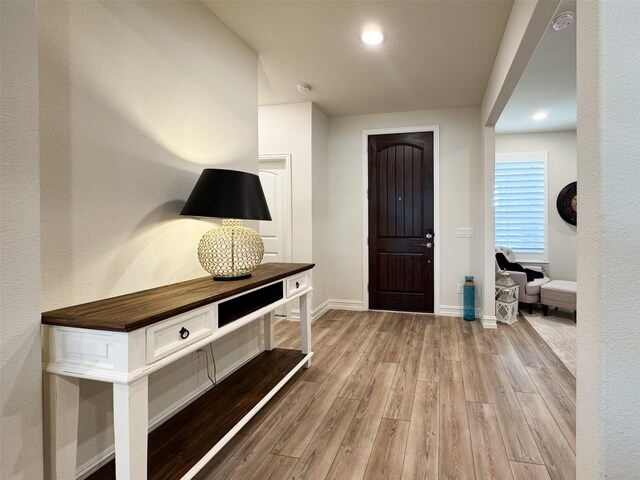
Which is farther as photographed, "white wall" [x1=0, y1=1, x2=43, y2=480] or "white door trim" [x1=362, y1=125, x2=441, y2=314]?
"white door trim" [x1=362, y1=125, x2=441, y2=314]

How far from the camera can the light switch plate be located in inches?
178

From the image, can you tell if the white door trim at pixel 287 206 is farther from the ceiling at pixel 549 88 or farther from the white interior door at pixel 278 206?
the ceiling at pixel 549 88

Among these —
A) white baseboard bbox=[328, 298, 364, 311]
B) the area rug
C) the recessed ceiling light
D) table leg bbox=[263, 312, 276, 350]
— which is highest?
the recessed ceiling light

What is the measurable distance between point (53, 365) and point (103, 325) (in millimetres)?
294

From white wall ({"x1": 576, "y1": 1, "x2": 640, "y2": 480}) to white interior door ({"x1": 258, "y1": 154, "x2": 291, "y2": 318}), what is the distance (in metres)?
3.59

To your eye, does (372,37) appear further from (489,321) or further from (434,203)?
(489,321)

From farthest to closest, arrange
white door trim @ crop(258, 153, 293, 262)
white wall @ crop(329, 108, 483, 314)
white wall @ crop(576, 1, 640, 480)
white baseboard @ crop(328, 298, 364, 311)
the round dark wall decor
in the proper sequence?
1. the round dark wall decor
2. white baseboard @ crop(328, 298, 364, 311)
3. white wall @ crop(329, 108, 483, 314)
4. white door trim @ crop(258, 153, 293, 262)
5. white wall @ crop(576, 1, 640, 480)

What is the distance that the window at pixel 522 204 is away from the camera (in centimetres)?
559

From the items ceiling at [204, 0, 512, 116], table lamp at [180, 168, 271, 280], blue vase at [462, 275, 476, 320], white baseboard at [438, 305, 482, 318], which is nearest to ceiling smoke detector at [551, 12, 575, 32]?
ceiling at [204, 0, 512, 116]

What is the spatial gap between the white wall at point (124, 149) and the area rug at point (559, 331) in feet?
9.21

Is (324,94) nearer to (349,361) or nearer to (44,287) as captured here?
(349,361)

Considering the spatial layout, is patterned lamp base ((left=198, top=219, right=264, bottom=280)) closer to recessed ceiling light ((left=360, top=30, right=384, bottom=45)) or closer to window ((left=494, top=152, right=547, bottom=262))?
recessed ceiling light ((left=360, top=30, right=384, bottom=45))

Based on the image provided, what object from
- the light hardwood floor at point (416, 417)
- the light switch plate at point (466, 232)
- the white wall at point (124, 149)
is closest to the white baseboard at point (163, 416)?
the white wall at point (124, 149)

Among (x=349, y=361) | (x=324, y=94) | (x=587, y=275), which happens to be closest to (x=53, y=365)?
(x=587, y=275)
